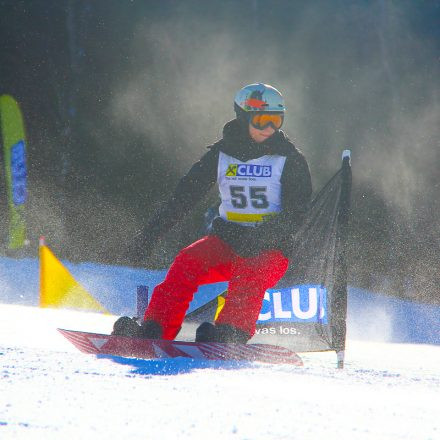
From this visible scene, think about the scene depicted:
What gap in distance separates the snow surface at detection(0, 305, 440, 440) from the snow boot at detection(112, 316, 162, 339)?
30cm

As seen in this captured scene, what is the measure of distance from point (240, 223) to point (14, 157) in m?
3.19

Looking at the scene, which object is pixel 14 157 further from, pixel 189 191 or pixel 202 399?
pixel 202 399

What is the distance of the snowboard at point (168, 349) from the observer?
3484 millimetres

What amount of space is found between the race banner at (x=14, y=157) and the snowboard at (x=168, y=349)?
328 cm

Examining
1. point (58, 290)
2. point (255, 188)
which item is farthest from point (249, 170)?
point (58, 290)

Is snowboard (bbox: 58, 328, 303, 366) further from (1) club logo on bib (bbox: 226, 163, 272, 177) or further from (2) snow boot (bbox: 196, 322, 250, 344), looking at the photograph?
(1) club logo on bib (bbox: 226, 163, 272, 177)

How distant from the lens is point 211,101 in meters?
6.68

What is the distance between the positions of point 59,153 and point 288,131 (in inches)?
77.0

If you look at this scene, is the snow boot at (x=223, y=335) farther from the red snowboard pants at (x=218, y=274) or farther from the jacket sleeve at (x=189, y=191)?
the jacket sleeve at (x=189, y=191)

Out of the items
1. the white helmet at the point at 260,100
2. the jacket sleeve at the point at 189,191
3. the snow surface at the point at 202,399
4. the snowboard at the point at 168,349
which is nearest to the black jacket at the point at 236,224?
the jacket sleeve at the point at 189,191

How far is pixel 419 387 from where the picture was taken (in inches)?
120

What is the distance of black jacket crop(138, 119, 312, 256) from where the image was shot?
379 centimetres

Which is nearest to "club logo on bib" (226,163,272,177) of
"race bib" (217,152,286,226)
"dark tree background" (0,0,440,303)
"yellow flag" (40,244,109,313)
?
"race bib" (217,152,286,226)

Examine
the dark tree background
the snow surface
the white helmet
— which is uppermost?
the dark tree background
